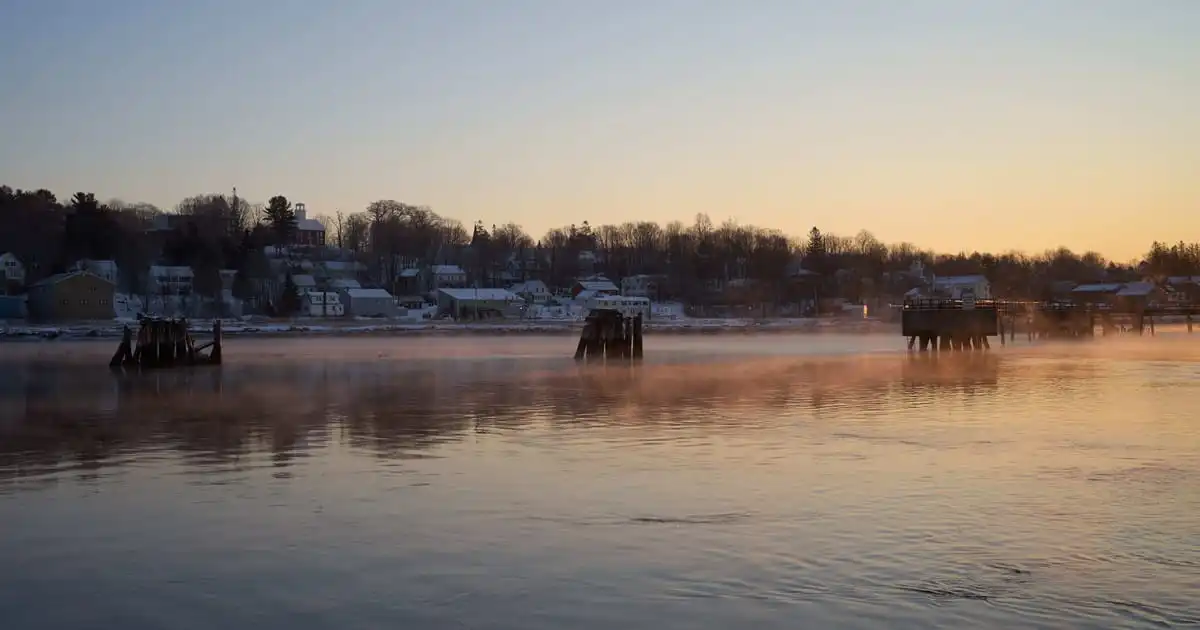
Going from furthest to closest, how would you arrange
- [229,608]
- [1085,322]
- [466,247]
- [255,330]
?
[466,247]
[255,330]
[1085,322]
[229,608]

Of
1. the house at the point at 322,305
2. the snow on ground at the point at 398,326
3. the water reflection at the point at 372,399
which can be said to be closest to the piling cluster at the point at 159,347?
the water reflection at the point at 372,399

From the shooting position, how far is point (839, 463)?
Answer: 19.4 m

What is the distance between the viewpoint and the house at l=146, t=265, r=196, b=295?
135250mm

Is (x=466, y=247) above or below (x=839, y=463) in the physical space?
above

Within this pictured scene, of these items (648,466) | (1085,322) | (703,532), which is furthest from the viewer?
(1085,322)

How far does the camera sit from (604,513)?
15141 millimetres

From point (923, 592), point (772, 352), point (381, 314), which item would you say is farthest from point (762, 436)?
point (381, 314)

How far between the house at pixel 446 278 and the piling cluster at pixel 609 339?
10912 cm

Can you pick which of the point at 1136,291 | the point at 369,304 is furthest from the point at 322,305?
the point at 1136,291

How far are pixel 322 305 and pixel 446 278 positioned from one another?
32.9 meters

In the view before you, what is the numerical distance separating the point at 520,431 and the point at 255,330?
8133cm

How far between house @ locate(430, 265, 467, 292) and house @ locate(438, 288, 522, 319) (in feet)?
61.0

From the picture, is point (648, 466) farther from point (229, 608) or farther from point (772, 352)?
point (772, 352)

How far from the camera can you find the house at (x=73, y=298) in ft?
359
